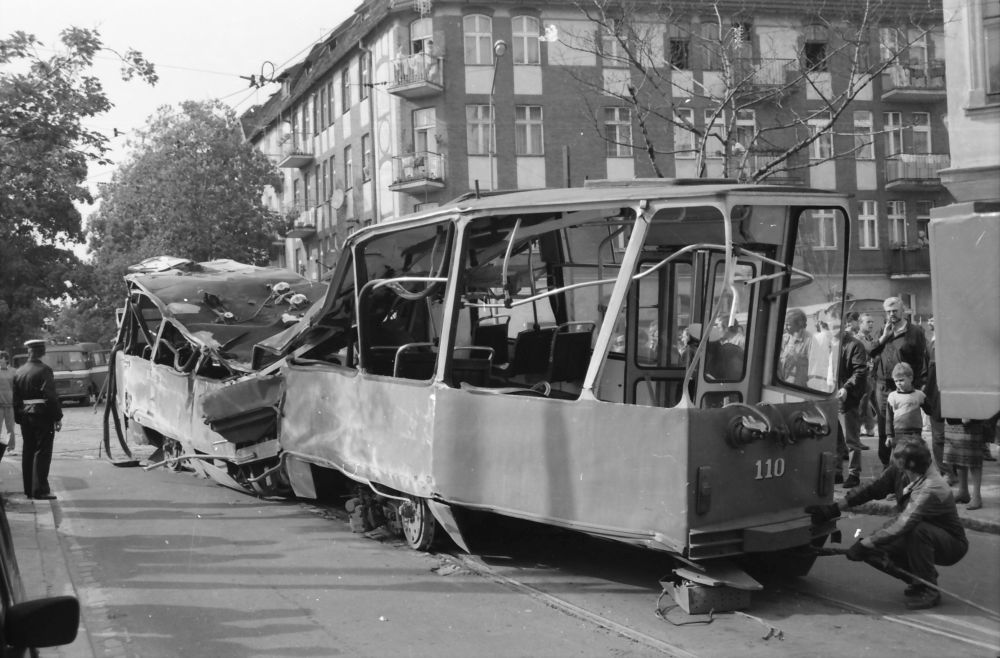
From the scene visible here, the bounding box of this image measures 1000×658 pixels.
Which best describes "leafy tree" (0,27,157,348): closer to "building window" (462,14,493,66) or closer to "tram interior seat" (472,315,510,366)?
"tram interior seat" (472,315,510,366)

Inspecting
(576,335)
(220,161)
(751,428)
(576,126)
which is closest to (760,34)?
(576,126)

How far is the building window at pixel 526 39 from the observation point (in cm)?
3559

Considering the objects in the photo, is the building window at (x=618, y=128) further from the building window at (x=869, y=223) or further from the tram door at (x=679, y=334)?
the tram door at (x=679, y=334)

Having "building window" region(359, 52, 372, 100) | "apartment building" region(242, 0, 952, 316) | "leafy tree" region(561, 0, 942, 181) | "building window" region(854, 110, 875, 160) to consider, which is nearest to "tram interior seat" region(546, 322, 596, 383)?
"leafy tree" region(561, 0, 942, 181)

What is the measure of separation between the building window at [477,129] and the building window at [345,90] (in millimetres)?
7555

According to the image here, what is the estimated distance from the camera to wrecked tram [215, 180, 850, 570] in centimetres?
674

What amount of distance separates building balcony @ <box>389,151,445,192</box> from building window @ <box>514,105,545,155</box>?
8.32 ft

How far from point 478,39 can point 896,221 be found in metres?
16.0

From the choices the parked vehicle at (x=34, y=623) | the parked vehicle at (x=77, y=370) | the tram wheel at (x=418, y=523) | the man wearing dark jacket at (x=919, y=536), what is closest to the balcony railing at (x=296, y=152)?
the parked vehicle at (x=77, y=370)

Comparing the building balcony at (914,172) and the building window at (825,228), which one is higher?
the building balcony at (914,172)

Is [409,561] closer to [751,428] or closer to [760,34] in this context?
[751,428]

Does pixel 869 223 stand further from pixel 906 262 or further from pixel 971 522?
pixel 971 522

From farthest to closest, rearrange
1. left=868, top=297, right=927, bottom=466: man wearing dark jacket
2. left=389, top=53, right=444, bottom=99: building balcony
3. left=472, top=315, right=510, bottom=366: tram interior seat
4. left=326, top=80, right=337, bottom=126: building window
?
left=326, top=80, right=337, bottom=126: building window, left=389, top=53, right=444, bottom=99: building balcony, left=868, top=297, right=927, bottom=466: man wearing dark jacket, left=472, top=315, right=510, bottom=366: tram interior seat

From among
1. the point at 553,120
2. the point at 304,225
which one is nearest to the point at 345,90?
the point at 304,225
